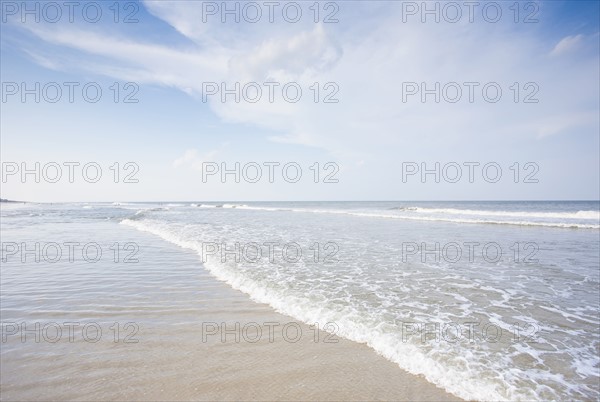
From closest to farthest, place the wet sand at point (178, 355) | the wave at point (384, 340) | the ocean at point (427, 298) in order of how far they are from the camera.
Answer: the wet sand at point (178, 355) < the wave at point (384, 340) < the ocean at point (427, 298)

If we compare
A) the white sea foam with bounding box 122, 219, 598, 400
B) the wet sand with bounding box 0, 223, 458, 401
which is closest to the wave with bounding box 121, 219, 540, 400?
the white sea foam with bounding box 122, 219, 598, 400

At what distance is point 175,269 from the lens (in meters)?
9.72

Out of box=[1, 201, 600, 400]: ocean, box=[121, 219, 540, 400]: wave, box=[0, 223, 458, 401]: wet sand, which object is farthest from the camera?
box=[1, 201, 600, 400]: ocean

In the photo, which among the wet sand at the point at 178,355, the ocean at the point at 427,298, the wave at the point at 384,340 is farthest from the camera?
the ocean at the point at 427,298

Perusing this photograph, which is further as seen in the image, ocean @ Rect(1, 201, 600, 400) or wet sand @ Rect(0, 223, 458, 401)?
ocean @ Rect(1, 201, 600, 400)

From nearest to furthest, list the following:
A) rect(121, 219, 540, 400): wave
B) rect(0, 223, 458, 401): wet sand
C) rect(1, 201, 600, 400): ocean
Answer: rect(0, 223, 458, 401): wet sand → rect(121, 219, 540, 400): wave → rect(1, 201, 600, 400): ocean

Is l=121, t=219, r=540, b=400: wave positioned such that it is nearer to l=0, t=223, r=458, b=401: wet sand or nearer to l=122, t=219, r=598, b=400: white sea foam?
l=122, t=219, r=598, b=400: white sea foam

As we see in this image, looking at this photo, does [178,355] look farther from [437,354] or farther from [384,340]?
[437,354]

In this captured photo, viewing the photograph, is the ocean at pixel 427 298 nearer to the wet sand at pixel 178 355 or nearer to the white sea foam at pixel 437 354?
the white sea foam at pixel 437 354

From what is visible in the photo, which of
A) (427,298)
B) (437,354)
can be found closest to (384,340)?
(437,354)

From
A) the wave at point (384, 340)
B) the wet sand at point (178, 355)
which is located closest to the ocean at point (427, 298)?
the wave at point (384, 340)

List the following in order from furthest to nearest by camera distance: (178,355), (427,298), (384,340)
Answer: (427,298)
(384,340)
(178,355)

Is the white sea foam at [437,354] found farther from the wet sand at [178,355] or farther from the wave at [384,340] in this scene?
the wet sand at [178,355]

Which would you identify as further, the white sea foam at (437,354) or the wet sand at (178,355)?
the white sea foam at (437,354)
